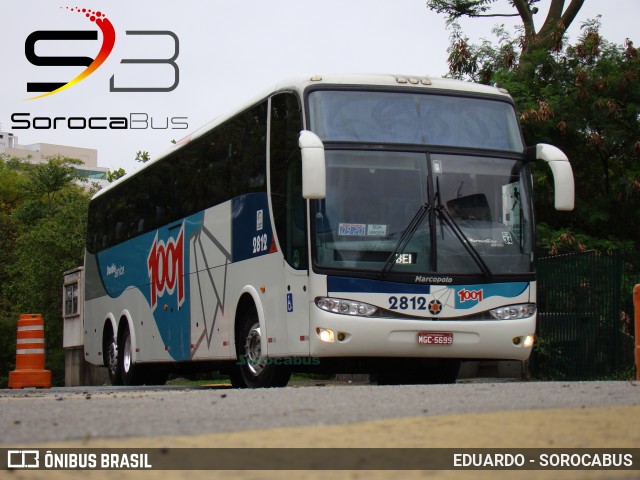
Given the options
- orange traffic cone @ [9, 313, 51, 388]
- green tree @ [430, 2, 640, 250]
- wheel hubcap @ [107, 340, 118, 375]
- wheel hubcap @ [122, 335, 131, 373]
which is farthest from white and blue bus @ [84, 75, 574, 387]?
green tree @ [430, 2, 640, 250]

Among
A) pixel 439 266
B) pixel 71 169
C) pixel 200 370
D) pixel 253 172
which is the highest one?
pixel 71 169

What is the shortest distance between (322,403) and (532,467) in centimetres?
300

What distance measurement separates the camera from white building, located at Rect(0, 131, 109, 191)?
486 ft

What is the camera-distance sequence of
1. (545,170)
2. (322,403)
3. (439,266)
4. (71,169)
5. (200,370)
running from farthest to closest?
(71,169) < (545,170) < (200,370) < (439,266) < (322,403)

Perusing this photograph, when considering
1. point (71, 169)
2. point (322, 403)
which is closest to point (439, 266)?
point (322, 403)

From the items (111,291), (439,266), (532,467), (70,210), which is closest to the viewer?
(532,467)

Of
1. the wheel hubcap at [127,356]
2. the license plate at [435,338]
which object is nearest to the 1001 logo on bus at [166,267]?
the wheel hubcap at [127,356]

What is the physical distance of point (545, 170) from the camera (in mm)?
25625

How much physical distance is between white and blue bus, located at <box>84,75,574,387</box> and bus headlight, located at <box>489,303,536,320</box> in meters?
0.02

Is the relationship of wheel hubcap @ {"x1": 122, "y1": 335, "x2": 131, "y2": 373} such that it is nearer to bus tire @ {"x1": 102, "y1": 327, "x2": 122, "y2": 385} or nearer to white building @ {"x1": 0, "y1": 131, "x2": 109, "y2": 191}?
bus tire @ {"x1": 102, "y1": 327, "x2": 122, "y2": 385}

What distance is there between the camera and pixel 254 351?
14.7 m

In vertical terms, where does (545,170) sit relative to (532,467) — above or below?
above

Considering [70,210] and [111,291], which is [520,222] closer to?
[111,291]

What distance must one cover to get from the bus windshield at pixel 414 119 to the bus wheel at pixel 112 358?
32.1 ft
